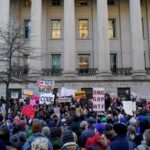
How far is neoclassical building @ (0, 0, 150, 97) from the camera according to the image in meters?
40.8

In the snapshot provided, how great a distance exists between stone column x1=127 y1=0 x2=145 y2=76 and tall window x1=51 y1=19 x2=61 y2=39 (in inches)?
377

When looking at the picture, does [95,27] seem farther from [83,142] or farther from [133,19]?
[83,142]

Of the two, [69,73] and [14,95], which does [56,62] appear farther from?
[14,95]

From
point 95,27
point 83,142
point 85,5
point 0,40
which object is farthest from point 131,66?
point 83,142

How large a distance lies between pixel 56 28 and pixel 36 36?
5686 millimetres

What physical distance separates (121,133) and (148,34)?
39548mm

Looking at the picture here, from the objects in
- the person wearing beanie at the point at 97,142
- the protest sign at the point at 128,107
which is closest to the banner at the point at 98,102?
→ the protest sign at the point at 128,107

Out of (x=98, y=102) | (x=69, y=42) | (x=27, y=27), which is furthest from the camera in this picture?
(x=27, y=27)

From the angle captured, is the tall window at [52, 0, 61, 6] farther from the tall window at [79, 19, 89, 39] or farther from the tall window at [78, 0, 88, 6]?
the tall window at [79, 19, 89, 39]

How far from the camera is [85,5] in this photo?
46719 mm

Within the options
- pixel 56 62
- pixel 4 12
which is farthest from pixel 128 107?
pixel 56 62

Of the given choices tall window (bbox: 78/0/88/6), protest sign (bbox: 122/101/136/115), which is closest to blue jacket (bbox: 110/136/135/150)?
protest sign (bbox: 122/101/136/115)

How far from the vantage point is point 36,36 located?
4125cm

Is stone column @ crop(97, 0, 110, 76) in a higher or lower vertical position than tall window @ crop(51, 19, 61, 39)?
lower
